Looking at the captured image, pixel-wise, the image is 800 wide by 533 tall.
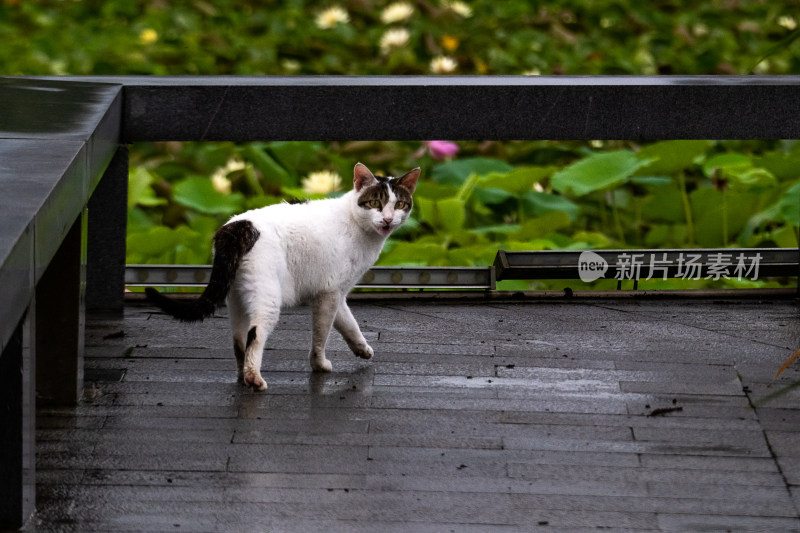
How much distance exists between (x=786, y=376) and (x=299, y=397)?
1.31 m

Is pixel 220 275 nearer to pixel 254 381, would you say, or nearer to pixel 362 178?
pixel 254 381

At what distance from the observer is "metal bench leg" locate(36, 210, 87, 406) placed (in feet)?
10.0

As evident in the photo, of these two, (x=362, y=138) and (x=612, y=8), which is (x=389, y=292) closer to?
(x=362, y=138)

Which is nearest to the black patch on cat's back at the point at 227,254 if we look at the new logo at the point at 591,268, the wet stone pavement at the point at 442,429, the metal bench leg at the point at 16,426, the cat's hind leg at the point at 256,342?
the cat's hind leg at the point at 256,342

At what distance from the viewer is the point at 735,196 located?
5.20 m

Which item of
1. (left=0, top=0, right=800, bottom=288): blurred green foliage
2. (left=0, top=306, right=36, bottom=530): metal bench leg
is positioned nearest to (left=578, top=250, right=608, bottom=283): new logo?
(left=0, top=0, right=800, bottom=288): blurred green foliage

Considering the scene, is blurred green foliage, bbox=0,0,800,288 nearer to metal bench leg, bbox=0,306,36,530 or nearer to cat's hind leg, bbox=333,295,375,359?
cat's hind leg, bbox=333,295,375,359

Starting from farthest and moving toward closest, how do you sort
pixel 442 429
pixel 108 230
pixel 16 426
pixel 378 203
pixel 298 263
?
1. pixel 108 230
2. pixel 378 203
3. pixel 298 263
4. pixel 442 429
5. pixel 16 426

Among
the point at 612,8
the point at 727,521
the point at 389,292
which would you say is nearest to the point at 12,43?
the point at 612,8

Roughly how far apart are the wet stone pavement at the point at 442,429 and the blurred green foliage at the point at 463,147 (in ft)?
3.26

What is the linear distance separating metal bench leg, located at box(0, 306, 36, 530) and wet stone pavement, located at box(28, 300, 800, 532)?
76 millimetres

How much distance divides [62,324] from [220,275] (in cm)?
40

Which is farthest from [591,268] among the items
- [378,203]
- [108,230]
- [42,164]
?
[42,164]

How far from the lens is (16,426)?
7.58 feet
